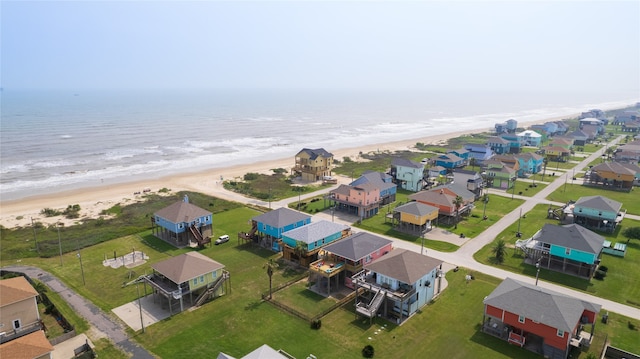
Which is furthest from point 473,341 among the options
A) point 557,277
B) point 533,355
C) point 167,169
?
point 167,169

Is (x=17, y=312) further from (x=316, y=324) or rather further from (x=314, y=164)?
(x=314, y=164)

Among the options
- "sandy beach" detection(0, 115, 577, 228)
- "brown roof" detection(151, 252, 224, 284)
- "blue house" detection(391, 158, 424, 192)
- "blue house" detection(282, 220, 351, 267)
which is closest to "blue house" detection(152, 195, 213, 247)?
"brown roof" detection(151, 252, 224, 284)

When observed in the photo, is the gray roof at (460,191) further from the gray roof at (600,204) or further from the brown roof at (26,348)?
the brown roof at (26,348)

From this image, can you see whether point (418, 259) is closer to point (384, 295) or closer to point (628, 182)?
point (384, 295)

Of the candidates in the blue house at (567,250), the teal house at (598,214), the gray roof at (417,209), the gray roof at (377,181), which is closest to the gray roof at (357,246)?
the gray roof at (417,209)

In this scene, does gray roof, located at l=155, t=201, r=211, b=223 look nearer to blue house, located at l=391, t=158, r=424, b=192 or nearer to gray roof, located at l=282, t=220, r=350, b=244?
gray roof, located at l=282, t=220, r=350, b=244

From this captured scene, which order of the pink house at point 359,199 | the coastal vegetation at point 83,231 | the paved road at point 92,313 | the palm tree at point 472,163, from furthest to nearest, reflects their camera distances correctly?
the palm tree at point 472,163, the pink house at point 359,199, the coastal vegetation at point 83,231, the paved road at point 92,313
